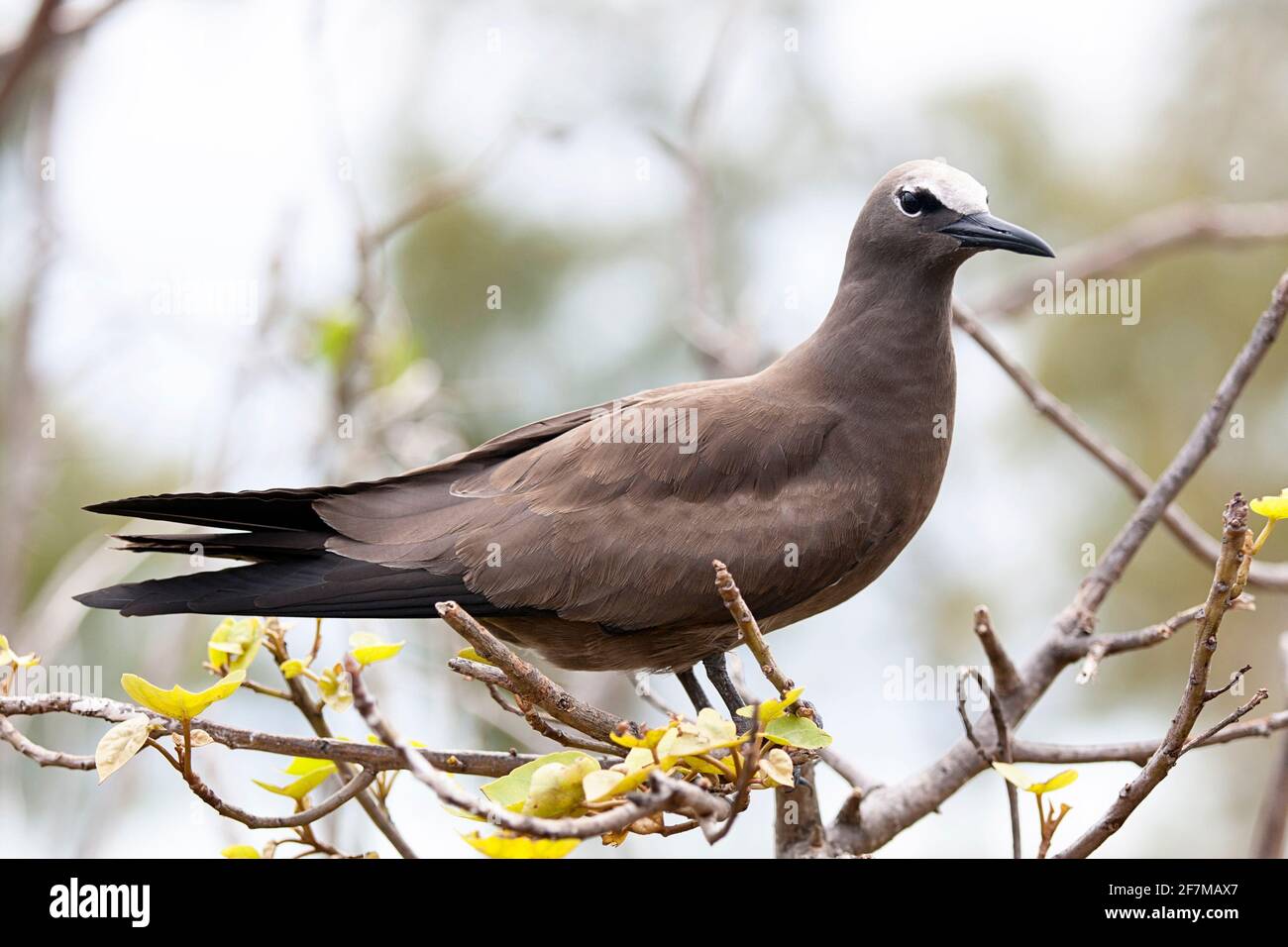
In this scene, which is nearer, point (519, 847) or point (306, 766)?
point (519, 847)

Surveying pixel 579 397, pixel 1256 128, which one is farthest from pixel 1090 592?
pixel 1256 128

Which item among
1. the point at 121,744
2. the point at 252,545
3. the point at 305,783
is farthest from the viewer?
the point at 252,545

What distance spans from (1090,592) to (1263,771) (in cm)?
930

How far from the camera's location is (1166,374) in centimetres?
1198

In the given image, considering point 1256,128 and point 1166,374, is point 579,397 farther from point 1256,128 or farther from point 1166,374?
point 1256,128


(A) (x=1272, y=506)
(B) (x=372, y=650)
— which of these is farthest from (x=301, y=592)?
(A) (x=1272, y=506)

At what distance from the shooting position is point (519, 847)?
5.85 feet

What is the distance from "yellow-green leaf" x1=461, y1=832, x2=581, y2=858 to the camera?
1.77 metres

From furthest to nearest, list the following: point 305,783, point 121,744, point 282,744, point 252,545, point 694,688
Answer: point 694,688 → point 252,545 → point 305,783 → point 282,744 → point 121,744

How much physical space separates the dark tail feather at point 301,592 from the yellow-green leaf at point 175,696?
488mm

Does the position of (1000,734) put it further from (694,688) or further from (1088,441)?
(1088,441)

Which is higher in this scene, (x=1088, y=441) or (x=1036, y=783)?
(x=1088, y=441)

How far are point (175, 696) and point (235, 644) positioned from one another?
584 millimetres

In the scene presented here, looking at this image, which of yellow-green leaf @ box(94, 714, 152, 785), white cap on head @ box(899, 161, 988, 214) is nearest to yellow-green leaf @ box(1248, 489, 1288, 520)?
white cap on head @ box(899, 161, 988, 214)
